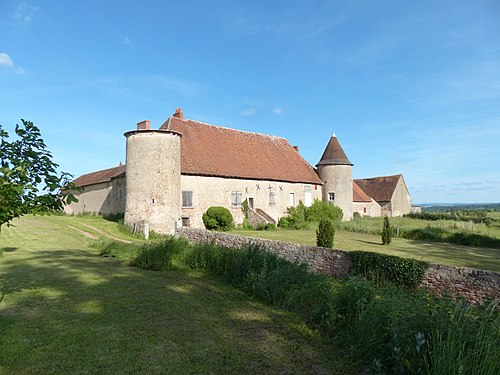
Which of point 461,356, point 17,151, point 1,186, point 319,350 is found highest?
point 17,151

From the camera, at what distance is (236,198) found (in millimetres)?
25234

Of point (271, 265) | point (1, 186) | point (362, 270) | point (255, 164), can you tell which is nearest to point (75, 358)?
point (1, 186)

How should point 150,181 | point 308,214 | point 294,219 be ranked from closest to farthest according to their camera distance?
point 150,181 → point 294,219 → point 308,214

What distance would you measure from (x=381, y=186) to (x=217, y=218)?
1152 inches

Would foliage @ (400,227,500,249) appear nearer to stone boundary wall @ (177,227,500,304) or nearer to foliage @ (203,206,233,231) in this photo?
foliage @ (203,206,233,231)

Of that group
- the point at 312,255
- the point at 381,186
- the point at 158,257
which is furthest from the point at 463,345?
the point at 381,186

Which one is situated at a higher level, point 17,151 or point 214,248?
point 17,151

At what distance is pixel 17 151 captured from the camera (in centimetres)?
496

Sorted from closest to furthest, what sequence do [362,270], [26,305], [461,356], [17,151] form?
[461,356]
[17,151]
[26,305]
[362,270]

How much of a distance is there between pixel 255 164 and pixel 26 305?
21678mm

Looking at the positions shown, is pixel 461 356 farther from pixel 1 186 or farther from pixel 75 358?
pixel 1 186

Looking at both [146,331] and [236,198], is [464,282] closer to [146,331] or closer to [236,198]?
[146,331]

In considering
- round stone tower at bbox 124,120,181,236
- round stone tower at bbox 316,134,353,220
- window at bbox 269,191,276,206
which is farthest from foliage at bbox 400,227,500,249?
round stone tower at bbox 124,120,181,236

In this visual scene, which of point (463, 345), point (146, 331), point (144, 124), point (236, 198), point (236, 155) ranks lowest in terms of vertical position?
point (146, 331)
